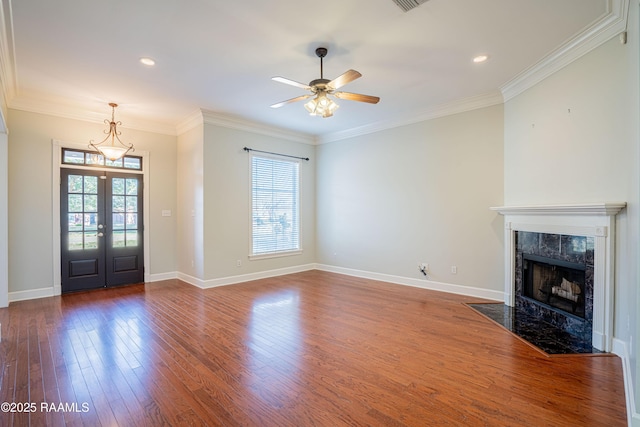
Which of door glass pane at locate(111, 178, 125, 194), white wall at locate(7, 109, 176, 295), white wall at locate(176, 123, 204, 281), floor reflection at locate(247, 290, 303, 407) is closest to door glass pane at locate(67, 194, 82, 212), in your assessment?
white wall at locate(7, 109, 176, 295)

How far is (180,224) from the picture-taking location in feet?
20.7

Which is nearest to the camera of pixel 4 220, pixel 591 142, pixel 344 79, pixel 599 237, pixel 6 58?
pixel 344 79

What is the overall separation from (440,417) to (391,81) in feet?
12.6

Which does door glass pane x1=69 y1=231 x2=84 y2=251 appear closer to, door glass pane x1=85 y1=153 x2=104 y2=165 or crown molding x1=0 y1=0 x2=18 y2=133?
door glass pane x1=85 y1=153 x2=104 y2=165

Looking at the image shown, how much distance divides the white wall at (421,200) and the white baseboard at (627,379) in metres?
1.76

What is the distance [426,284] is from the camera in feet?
17.8

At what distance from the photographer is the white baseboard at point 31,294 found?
4713mm

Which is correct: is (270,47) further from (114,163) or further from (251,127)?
(114,163)

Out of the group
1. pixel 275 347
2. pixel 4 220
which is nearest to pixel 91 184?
pixel 4 220

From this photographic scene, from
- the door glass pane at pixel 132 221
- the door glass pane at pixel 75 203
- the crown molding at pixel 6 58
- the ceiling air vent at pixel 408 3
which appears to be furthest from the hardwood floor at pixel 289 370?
the ceiling air vent at pixel 408 3

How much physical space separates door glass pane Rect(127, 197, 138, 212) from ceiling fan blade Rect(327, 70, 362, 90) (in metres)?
4.68

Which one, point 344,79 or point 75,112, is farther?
point 75,112

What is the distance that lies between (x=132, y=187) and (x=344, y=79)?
16.1ft

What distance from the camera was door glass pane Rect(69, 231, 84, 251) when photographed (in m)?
5.24
